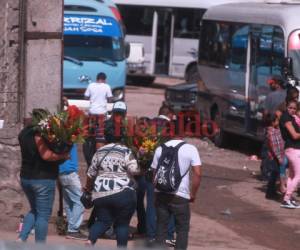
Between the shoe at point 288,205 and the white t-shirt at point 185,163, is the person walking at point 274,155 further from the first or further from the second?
the white t-shirt at point 185,163

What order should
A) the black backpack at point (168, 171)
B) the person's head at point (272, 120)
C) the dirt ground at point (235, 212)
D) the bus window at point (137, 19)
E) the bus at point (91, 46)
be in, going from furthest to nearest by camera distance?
the bus window at point (137, 19) < the bus at point (91, 46) < the person's head at point (272, 120) < the dirt ground at point (235, 212) < the black backpack at point (168, 171)

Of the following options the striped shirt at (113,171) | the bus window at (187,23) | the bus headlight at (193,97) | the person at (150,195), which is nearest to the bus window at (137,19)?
the bus window at (187,23)

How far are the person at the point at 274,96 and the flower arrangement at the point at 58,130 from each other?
677cm

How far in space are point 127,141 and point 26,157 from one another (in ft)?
3.87

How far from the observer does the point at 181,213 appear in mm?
9641

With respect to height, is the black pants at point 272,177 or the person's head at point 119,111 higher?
the person's head at point 119,111

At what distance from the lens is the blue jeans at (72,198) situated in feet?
36.6

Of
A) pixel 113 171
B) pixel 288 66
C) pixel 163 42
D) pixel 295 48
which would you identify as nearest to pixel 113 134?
pixel 113 171

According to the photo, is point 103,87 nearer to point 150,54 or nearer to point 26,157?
point 26,157

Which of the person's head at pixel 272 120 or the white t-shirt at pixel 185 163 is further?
the person's head at pixel 272 120

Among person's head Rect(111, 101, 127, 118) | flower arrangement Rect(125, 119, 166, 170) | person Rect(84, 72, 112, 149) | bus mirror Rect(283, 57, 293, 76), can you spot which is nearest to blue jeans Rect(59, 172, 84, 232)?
person's head Rect(111, 101, 127, 118)

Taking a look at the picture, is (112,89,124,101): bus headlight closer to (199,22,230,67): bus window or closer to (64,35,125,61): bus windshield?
(64,35,125,61): bus windshield

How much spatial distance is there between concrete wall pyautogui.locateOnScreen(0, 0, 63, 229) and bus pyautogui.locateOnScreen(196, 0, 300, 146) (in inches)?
251

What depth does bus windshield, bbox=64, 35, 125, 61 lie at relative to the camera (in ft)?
69.9
